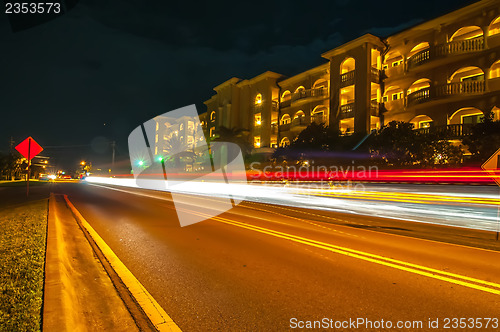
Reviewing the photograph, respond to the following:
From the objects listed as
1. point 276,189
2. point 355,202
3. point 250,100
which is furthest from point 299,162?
point 250,100

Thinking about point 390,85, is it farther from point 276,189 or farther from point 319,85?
point 276,189

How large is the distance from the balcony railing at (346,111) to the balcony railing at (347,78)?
1.93 m

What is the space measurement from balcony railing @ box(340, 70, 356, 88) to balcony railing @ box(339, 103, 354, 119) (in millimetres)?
1930

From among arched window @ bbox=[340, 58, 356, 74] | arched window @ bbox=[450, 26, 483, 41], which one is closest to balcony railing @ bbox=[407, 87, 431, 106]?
arched window @ bbox=[450, 26, 483, 41]

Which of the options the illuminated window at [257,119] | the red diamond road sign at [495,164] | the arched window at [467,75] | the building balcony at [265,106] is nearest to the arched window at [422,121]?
the arched window at [467,75]

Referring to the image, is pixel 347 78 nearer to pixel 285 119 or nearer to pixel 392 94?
pixel 392 94

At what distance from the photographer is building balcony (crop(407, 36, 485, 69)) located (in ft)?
65.3

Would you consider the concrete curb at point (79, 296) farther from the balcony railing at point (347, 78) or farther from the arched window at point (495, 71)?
the balcony railing at point (347, 78)

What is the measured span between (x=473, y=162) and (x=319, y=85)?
19.7 meters

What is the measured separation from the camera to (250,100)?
42.0 meters

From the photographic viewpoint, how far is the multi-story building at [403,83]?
20.0 meters

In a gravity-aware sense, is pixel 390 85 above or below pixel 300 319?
above

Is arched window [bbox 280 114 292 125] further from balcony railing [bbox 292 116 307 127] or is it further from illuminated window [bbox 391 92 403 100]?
illuminated window [bbox 391 92 403 100]

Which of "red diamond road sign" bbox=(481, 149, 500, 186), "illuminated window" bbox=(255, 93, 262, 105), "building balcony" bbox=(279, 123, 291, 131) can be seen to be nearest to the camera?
"red diamond road sign" bbox=(481, 149, 500, 186)
